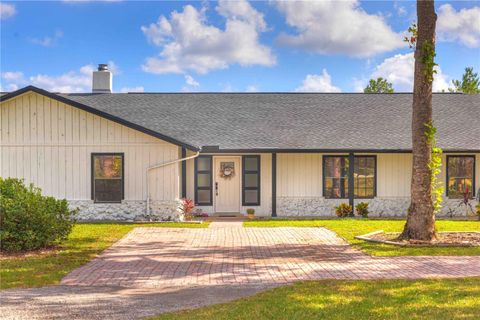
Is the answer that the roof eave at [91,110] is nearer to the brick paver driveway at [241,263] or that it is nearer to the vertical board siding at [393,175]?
the brick paver driveway at [241,263]

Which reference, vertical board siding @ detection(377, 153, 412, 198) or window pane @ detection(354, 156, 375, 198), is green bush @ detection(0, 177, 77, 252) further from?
vertical board siding @ detection(377, 153, 412, 198)

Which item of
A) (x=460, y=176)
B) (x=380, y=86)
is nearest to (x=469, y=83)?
(x=380, y=86)

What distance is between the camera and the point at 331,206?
797 inches

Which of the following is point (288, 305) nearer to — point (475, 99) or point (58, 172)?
point (58, 172)

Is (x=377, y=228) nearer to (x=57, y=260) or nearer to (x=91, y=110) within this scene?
(x=57, y=260)

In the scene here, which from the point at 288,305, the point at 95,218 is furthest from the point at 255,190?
the point at 288,305

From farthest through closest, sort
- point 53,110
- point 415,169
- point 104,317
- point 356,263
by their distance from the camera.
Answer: point 53,110
point 415,169
point 356,263
point 104,317

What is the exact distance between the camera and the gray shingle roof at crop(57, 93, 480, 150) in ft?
66.8

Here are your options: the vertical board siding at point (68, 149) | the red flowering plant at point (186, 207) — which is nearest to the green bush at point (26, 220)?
the vertical board siding at point (68, 149)

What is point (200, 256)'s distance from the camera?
38.0 feet

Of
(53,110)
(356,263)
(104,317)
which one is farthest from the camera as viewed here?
(53,110)

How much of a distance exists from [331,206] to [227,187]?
3885 mm

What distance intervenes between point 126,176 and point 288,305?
39.5 feet

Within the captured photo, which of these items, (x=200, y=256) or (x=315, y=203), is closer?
(x=200, y=256)
